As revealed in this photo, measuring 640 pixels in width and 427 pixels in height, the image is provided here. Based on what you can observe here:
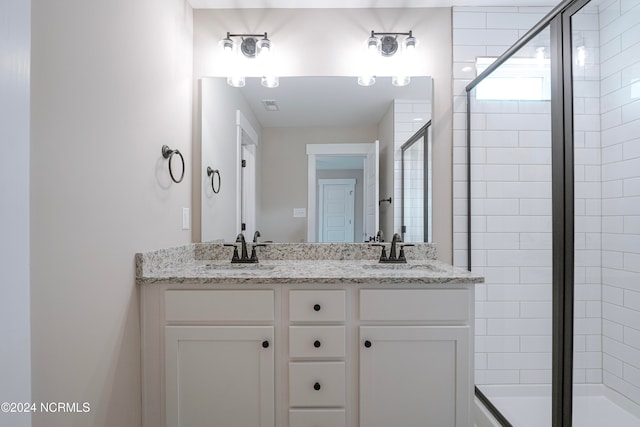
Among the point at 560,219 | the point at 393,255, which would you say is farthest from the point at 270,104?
the point at 560,219

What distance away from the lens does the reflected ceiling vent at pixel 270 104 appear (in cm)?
210

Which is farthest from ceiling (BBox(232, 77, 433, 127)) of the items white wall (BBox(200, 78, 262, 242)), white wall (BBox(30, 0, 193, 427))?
white wall (BBox(30, 0, 193, 427))

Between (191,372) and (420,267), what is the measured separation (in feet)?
4.17

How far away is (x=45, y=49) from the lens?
0.96 m

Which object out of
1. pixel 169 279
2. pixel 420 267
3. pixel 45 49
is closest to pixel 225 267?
pixel 169 279

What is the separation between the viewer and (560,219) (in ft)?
4.45

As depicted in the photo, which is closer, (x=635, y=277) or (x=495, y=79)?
(x=635, y=277)

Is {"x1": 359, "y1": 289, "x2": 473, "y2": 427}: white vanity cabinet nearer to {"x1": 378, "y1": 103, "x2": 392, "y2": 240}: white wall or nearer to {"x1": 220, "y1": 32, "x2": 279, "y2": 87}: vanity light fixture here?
{"x1": 378, "y1": 103, "x2": 392, "y2": 240}: white wall

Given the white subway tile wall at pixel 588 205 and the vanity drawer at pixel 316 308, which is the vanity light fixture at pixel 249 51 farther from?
the white subway tile wall at pixel 588 205

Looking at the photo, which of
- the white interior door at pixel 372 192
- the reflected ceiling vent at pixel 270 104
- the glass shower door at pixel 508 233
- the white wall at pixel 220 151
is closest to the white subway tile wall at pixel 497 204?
the glass shower door at pixel 508 233

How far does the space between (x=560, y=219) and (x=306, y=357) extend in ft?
4.01

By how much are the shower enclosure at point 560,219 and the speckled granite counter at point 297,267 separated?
437mm

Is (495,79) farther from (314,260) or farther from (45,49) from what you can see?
(45,49)

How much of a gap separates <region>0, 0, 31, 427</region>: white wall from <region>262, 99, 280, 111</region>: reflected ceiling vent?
151 cm
